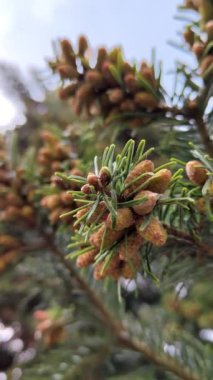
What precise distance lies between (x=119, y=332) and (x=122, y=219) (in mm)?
529

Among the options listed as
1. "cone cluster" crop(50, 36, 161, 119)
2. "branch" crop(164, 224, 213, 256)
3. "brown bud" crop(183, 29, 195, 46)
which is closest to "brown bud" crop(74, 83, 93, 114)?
"cone cluster" crop(50, 36, 161, 119)

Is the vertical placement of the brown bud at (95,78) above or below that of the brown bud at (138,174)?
above

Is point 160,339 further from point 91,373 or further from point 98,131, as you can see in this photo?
point 98,131

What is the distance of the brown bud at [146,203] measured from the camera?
1.25 feet

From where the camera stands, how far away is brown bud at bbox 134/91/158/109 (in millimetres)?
600

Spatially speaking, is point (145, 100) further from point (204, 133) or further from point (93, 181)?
→ point (93, 181)

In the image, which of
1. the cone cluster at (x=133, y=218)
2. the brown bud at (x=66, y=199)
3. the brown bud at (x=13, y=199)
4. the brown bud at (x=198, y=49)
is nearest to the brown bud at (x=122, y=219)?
the cone cluster at (x=133, y=218)

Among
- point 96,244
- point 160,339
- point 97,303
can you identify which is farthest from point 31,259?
point 96,244

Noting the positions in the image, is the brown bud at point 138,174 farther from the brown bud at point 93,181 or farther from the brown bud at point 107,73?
the brown bud at point 107,73

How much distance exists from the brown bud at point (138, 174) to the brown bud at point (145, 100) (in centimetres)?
22

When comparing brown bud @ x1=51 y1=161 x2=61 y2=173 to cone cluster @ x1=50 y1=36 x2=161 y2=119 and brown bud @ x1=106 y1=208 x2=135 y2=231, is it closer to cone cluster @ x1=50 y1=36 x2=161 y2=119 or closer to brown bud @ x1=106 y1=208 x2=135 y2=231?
cone cluster @ x1=50 y1=36 x2=161 y2=119

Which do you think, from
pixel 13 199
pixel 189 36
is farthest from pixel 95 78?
pixel 13 199

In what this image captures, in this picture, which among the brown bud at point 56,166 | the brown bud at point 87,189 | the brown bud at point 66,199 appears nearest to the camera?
the brown bud at point 87,189

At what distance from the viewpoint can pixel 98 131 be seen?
749 mm
